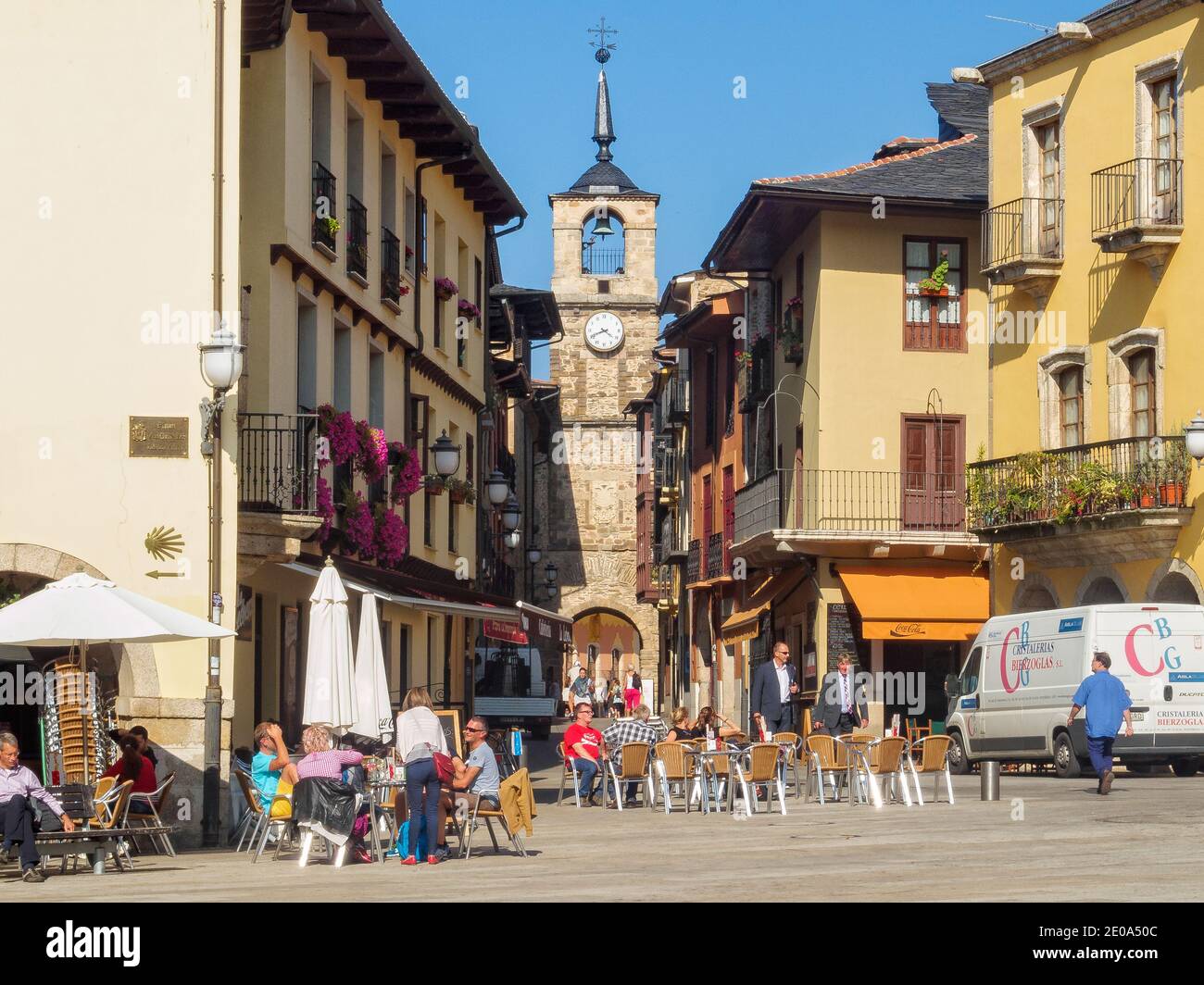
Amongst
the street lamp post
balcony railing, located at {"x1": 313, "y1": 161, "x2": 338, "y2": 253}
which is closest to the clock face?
balcony railing, located at {"x1": 313, "y1": 161, "x2": 338, "y2": 253}

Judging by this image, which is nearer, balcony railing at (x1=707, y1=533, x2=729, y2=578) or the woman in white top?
the woman in white top

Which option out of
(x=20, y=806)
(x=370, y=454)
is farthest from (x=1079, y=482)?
(x=20, y=806)

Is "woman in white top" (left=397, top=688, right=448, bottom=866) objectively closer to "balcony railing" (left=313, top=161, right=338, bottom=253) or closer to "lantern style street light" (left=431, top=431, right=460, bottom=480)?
"balcony railing" (left=313, top=161, right=338, bottom=253)

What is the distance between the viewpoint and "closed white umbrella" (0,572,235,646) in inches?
651

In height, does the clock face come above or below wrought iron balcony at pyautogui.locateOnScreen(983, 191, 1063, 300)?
above

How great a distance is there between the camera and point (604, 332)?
7625 cm

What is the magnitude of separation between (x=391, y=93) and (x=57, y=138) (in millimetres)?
9206

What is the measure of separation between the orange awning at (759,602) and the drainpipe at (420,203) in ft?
29.5

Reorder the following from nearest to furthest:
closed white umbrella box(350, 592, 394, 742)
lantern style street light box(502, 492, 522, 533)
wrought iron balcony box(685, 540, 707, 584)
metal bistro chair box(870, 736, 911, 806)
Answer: closed white umbrella box(350, 592, 394, 742) → metal bistro chair box(870, 736, 911, 806) → lantern style street light box(502, 492, 522, 533) → wrought iron balcony box(685, 540, 707, 584)

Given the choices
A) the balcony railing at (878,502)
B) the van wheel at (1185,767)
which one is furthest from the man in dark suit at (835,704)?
the balcony railing at (878,502)

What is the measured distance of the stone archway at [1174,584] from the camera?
30250mm

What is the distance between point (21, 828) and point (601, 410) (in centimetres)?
6134

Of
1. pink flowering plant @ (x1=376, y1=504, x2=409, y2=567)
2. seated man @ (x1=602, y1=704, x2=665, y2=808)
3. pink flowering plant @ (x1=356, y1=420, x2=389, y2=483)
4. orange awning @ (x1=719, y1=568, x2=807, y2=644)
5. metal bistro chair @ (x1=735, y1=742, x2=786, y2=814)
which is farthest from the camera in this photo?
orange awning @ (x1=719, y1=568, x2=807, y2=644)

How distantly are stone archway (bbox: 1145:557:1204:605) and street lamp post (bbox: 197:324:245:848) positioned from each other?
1604 cm
